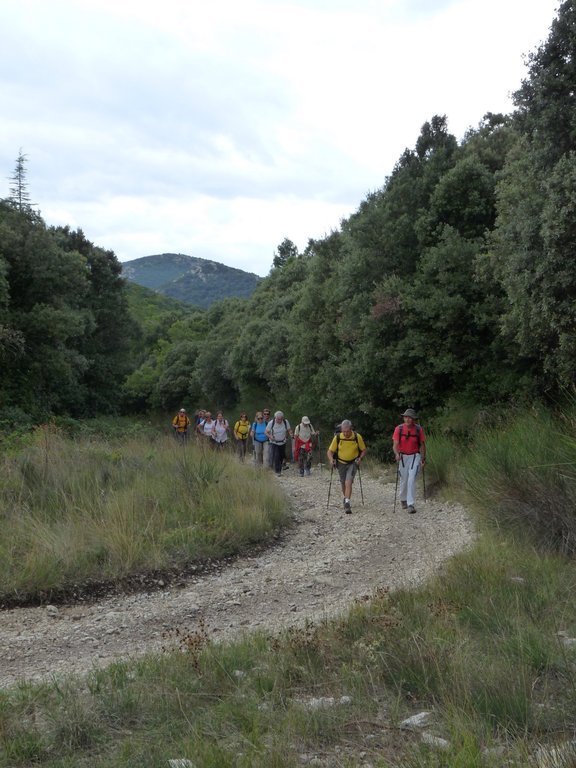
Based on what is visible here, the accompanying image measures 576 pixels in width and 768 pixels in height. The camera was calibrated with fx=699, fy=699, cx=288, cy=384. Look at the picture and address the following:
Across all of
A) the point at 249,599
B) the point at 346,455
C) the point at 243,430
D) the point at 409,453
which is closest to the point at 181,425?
the point at 243,430

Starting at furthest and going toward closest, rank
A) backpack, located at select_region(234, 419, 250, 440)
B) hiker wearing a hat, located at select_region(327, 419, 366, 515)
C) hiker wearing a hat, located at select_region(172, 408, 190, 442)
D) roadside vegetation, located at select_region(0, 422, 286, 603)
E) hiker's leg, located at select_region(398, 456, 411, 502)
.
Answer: backpack, located at select_region(234, 419, 250, 440)
hiker wearing a hat, located at select_region(172, 408, 190, 442)
hiker wearing a hat, located at select_region(327, 419, 366, 515)
hiker's leg, located at select_region(398, 456, 411, 502)
roadside vegetation, located at select_region(0, 422, 286, 603)

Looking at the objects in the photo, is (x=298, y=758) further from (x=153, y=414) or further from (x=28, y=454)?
(x=153, y=414)

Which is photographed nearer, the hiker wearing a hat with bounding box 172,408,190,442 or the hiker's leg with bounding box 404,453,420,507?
the hiker's leg with bounding box 404,453,420,507

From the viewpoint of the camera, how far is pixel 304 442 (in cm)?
2019

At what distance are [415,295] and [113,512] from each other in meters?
11.4

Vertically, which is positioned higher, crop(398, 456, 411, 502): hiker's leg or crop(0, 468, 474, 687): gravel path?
crop(398, 456, 411, 502): hiker's leg

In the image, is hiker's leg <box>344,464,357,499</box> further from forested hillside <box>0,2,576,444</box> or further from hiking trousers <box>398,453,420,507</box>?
A: forested hillside <box>0,2,576,444</box>

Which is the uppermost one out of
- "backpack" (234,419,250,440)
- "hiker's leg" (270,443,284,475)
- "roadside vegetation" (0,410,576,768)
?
"roadside vegetation" (0,410,576,768)

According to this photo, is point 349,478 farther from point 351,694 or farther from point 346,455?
point 351,694

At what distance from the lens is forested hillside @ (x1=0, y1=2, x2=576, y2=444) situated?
11578 mm

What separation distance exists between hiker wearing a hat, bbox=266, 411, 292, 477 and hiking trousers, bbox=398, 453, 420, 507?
24.9 ft

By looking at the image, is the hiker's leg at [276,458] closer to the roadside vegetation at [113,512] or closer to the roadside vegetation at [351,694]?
the roadside vegetation at [113,512]

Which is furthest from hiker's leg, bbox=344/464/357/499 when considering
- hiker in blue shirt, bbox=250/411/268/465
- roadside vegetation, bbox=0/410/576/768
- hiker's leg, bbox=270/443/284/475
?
hiker in blue shirt, bbox=250/411/268/465

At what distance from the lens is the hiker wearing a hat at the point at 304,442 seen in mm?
19938
